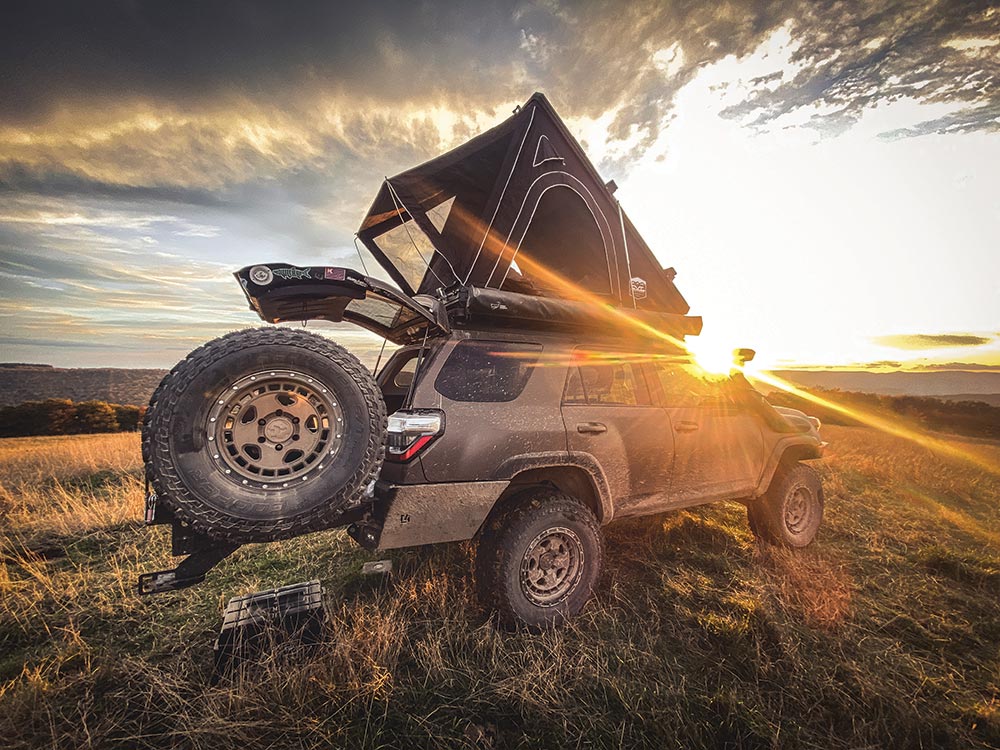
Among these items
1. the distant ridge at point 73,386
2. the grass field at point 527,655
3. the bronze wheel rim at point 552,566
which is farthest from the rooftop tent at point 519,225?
the distant ridge at point 73,386

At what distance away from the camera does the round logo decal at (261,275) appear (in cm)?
205

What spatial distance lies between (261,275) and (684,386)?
3.48m

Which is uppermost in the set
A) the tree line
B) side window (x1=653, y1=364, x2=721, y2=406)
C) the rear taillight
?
side window (x1=653, y1=364, x2=721, y2=406)

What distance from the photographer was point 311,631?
7.49 feet

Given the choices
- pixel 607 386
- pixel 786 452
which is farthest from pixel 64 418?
pixel 786 452

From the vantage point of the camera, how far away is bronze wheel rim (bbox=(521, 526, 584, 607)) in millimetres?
2680

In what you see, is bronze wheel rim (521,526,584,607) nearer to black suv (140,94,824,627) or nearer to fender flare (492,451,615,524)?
black suv (140,94,824,627)

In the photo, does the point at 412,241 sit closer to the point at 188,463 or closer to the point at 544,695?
the point at 188,463

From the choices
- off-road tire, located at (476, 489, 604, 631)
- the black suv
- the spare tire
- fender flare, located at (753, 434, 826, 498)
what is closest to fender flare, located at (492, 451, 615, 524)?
the black suv

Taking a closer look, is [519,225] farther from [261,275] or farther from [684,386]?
[261,275]

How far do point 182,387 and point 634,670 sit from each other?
277cm

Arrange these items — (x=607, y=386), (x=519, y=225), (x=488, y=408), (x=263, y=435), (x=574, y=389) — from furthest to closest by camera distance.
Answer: (x=519, y=225) → (x=607, y=386) → (x=574, y=389) → (x=488, y=408) → (x=263, y=435)

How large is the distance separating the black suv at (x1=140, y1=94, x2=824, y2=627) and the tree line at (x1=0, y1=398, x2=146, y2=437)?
20562 mm

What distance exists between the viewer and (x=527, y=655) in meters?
2.30
